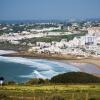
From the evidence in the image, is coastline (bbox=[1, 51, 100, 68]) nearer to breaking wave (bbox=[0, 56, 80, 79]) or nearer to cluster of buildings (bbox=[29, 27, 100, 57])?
cluster of buildings (bbox=[29, 27, 100, 57])

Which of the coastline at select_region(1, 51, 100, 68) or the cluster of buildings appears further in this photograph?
the cluster of buildings

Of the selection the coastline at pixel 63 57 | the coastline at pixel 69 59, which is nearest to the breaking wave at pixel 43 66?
the coastline at pixel 69 59

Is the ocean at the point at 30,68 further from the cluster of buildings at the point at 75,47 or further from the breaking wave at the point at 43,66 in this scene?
the cluster of buildings at the point at 75,47

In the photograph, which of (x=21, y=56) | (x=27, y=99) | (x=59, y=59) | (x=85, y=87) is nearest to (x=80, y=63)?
(x=59, y=59)

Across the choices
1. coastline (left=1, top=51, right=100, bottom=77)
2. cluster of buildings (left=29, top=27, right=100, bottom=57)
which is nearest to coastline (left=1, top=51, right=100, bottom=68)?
coastline (left=1, top=51, right=100, bottom=77)

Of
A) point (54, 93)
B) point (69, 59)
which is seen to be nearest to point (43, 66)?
point (69, 59)

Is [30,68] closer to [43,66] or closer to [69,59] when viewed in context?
[43,66]

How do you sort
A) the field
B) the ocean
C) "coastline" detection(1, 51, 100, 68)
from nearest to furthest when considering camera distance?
the field → the ocean → "coastline" detection(1, 51, 100, 68)

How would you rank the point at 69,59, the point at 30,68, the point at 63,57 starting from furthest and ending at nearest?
the point at 63,57 < the point at 69,59 < the point at 30,68
